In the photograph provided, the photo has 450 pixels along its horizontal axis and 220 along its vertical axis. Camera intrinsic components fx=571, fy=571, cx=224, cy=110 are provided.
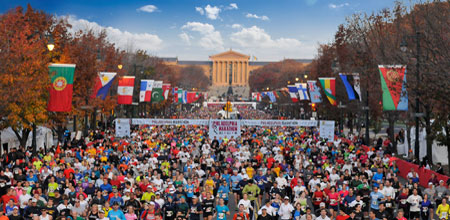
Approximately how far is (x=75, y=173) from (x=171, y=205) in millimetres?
4861

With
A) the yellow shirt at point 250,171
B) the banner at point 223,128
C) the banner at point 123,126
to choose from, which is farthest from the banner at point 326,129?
the yellow shirt at point 250,171

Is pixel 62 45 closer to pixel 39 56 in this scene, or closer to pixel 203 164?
pixel 39 56

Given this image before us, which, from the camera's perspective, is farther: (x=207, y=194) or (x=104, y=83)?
(x=104, y=83)

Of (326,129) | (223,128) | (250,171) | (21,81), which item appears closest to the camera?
(250,171)

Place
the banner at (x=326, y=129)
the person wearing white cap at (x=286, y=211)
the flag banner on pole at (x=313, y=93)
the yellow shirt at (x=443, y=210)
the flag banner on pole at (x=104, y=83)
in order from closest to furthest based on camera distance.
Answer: the person wearing white cap at (x=286, y=211)
the yellow shirt at (x=443, y=210)
the banner at (x=326, y=129)
the flag banner on pole at (x=104, y=83)
the flag banner on pole at (x=313, y=93)

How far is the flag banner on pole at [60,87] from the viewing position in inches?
925

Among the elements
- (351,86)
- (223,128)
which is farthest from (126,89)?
(351,86)

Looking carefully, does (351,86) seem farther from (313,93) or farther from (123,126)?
(123,126)

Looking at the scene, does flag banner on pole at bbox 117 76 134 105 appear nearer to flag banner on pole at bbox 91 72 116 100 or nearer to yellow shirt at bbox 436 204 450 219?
flag banner on pole at bbox 91 72 116 100

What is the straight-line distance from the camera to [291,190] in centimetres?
1677

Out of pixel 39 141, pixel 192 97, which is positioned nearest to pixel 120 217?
pixel 39 141

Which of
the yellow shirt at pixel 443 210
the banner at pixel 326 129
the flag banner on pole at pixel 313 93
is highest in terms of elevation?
the flag banner on pole at pixel 313 93

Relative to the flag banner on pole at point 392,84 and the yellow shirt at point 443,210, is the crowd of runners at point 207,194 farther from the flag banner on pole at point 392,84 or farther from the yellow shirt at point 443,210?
the flag banner on pole at point 392,84

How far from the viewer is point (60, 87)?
23531 mm
